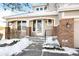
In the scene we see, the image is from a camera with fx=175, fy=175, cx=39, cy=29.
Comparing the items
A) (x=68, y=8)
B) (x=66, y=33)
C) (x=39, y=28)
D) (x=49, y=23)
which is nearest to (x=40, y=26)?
(x=39, y=28)

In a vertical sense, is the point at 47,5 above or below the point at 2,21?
above

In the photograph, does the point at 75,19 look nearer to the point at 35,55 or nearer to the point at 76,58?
the point at 76,58

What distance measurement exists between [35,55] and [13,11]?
976 mm

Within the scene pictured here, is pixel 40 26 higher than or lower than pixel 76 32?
higher

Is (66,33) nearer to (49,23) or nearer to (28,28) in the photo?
(49,23)

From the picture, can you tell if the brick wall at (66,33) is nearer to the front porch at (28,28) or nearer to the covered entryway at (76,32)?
the covered entryway at (76,32)

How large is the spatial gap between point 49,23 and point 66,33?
389 millimetres

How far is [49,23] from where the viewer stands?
348cm

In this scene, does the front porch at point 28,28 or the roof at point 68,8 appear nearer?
the roof at point 68,8

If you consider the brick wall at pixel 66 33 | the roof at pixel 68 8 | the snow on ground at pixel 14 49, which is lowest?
the snow on ground at pixel 14 49

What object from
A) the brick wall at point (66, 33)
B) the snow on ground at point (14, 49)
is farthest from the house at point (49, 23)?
the snow on ground at point (14, 49)

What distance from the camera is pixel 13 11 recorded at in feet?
11.5

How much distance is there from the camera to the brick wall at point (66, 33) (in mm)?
3422

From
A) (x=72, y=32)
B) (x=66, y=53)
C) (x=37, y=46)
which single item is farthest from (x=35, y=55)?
(x=72, y=32)
